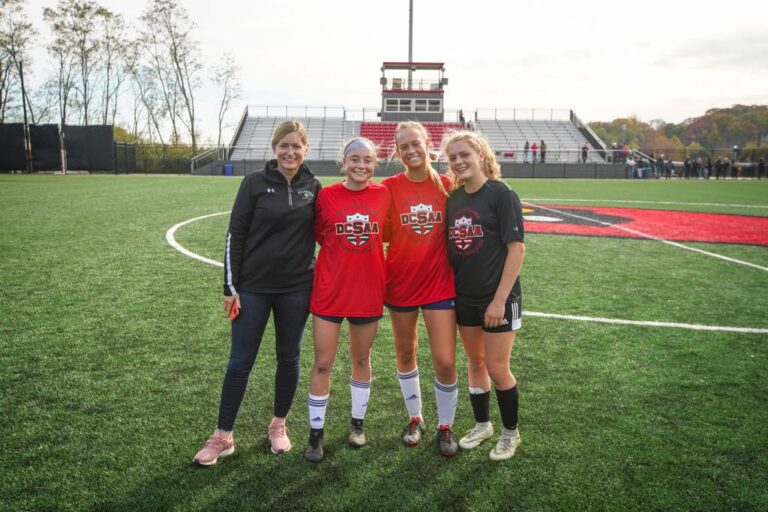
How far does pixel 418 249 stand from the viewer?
3301 mm

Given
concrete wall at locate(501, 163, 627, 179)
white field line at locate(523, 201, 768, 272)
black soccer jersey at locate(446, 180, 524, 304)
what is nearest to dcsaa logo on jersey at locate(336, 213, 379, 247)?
black soccer jersey at locate(446, 180, 524, 304)

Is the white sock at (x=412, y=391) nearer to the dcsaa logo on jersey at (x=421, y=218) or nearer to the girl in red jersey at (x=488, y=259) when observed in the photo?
the girl in red jersey at (x=488, y=259)

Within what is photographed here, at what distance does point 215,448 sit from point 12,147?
1349 inches

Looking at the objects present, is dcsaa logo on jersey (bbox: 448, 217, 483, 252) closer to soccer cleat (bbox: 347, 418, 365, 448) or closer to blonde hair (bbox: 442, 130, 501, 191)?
blonde hair (bbox: 442, 130, 501, 191)

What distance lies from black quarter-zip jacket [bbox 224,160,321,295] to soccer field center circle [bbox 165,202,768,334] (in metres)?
3.32

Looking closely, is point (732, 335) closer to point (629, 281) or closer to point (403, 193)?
point (629, 281)

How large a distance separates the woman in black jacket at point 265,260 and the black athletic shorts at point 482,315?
911mm

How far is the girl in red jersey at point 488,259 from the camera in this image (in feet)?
10.3

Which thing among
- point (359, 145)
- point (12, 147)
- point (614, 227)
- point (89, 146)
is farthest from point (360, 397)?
point (89, 146)

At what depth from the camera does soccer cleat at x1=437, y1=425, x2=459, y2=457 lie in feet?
10.7

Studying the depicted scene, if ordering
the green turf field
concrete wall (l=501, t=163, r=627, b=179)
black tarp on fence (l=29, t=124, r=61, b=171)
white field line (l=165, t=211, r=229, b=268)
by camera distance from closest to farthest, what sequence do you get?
the green turf field → white field line (l=165, t=211, r=229, b=268) → black tarp on fence (l=29, t=124, r=61, b=171) → concrete wall (l=501, t=163, r=627, b=179)

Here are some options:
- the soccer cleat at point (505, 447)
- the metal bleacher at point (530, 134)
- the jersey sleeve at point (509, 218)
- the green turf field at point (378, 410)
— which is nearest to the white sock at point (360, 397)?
Result: the green turf field at point (378, 410)

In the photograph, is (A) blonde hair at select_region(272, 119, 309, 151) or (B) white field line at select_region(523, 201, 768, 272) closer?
(A) blonde hair at select_region(272, 119, 309, 151)

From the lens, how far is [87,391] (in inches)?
155
